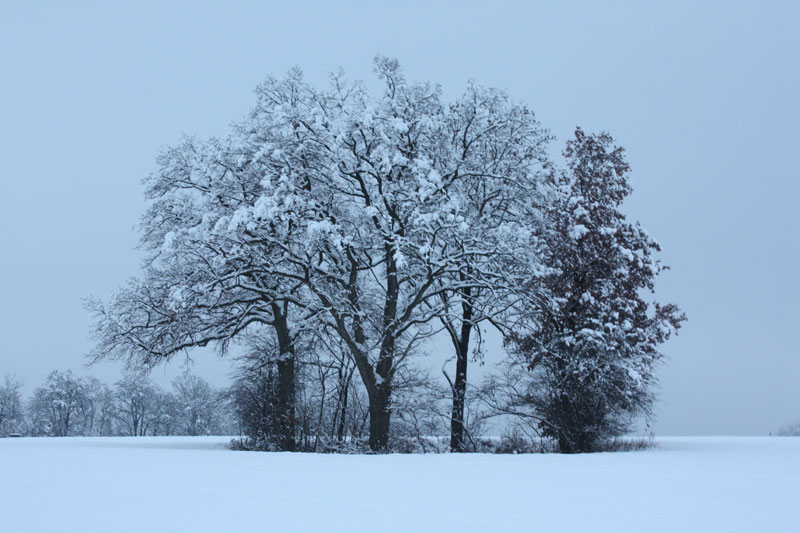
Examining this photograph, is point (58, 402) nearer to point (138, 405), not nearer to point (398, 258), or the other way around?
point (138, 405)

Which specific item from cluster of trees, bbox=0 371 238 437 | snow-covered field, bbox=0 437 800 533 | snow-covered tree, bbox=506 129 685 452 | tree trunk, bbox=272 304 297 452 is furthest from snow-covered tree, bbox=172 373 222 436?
snow-covered field, bbox=0 437 800 533

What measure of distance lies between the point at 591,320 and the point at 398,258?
5.14m

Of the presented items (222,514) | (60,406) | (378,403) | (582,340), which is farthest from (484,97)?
(60,406)

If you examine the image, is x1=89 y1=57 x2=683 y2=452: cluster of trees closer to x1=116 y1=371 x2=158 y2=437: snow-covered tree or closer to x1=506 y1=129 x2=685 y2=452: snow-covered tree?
x1=506 y1=129 x2=685 y2=452: snow-covered tree

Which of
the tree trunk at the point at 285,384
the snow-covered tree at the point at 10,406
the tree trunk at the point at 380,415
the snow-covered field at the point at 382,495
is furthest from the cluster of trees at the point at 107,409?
the snow-covered field at the point at 382,495

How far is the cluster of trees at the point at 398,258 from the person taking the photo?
54.4 ft

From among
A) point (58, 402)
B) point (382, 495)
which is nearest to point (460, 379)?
point (382, 495)

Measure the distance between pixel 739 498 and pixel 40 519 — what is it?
281 inches

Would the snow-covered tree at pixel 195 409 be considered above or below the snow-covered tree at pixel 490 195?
below

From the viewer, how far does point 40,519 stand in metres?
5.45

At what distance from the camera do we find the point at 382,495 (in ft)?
23.1

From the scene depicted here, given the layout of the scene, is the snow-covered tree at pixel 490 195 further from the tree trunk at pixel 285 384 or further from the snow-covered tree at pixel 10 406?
the snow-covered tree at pixel 10 406

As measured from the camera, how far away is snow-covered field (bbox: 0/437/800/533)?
557cm

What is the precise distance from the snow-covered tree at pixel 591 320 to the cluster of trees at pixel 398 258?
55 millimetres
